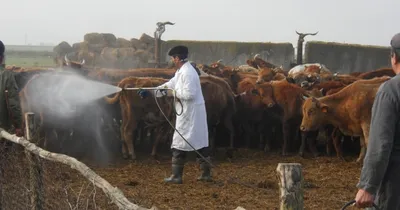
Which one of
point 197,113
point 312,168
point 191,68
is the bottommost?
point 312,168

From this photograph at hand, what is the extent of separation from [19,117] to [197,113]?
9.69 feet

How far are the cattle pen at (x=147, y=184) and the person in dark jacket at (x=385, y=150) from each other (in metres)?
0.44

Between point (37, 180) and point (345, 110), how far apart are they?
7361mm

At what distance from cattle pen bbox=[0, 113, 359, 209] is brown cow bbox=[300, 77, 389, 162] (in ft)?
2.46

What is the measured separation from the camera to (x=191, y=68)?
998 cm

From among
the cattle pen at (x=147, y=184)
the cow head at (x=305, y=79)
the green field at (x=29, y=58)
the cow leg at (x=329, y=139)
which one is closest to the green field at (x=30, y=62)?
the green field at (x=29, y=58)

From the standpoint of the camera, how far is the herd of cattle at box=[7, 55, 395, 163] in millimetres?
12266

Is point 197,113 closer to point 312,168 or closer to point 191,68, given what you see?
point 191,68

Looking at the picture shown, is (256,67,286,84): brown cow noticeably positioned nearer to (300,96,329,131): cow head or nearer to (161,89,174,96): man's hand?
(300,96,329,131): cow head

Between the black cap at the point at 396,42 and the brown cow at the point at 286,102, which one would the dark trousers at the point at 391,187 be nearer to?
the black cap at the point at 396,42

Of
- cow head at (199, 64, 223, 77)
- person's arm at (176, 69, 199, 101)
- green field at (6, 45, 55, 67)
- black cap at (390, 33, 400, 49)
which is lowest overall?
green field at (6, 45, 55, 67)

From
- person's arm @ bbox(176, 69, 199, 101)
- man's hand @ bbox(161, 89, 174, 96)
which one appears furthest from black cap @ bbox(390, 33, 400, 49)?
man's hand @ bbox(161, 89, 174, 96)

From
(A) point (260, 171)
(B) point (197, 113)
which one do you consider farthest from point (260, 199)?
(A) point (260, 171)

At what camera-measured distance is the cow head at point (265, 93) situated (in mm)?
14252
